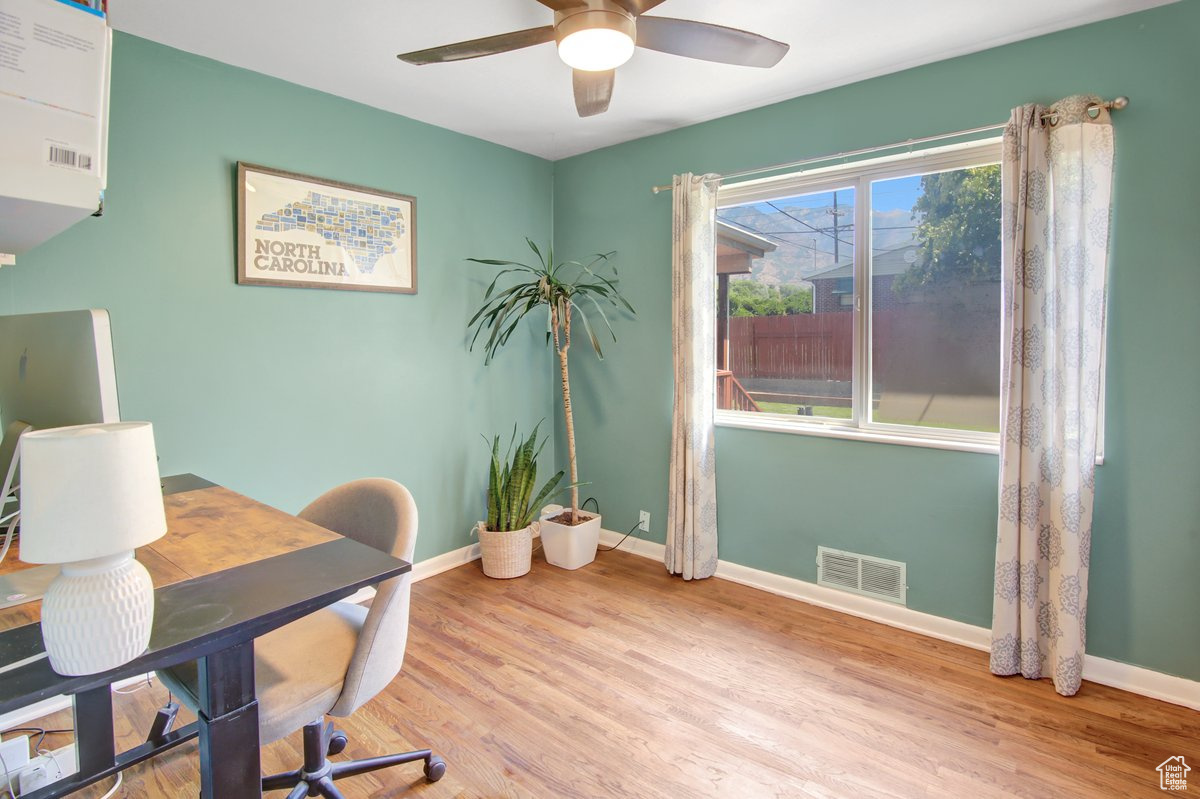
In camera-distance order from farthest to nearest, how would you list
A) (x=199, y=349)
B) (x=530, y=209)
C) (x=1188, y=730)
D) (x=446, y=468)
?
(x=530, y=209) → (x=446, y=468) → (x=199, y=349) → (x=1188, y=730)

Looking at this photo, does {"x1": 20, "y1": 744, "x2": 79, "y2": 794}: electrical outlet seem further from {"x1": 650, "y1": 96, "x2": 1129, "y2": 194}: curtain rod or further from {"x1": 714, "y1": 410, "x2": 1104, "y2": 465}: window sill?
{"x1": 650, "y1": 96, "x2": 1129, "y2": 194}: curtain rod

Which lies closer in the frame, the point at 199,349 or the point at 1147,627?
the point at 1147,627

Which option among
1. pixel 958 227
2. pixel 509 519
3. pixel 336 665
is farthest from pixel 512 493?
pixel 958 227

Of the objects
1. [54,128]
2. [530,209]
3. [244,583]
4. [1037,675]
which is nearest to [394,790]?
[244,583]

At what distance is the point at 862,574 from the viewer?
284 centimetres

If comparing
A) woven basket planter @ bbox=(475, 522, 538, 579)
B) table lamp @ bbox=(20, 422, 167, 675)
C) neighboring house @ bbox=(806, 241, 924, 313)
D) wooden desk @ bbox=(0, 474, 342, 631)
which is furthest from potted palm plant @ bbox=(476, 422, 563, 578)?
table lamp @ bbox=(20, 422, 167, 675)

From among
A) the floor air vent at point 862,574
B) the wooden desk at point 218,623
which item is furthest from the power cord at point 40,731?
the floor air vent at point 862,574

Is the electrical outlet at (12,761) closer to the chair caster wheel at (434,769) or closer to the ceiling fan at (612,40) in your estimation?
the chair caster wheel at (434,769)

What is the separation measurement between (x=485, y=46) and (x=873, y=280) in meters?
1.97

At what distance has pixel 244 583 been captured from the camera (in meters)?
1.22

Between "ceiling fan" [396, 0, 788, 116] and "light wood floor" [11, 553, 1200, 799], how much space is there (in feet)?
7.06

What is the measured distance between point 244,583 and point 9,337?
0.91 meters

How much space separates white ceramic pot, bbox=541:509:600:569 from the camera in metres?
3.41

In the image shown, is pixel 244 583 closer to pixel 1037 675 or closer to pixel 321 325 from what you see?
pixel 321 325
